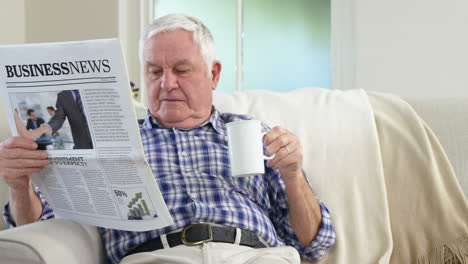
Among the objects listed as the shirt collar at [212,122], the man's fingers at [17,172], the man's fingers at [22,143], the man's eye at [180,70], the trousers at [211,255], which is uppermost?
the man's eye at [180,70]

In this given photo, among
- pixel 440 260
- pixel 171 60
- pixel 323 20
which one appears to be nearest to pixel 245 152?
pixel 171 60

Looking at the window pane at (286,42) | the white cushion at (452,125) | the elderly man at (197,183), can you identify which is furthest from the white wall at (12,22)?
the white cushion at (452,125)

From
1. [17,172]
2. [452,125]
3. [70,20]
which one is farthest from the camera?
[70,20]

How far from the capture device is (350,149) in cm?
156

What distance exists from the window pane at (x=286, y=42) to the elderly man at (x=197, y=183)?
2.53 meters

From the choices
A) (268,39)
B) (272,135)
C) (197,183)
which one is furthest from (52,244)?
(268,39)

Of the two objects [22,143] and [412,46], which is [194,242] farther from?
[412,46]

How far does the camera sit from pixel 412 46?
3652mm

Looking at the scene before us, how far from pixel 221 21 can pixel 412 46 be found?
1370mm

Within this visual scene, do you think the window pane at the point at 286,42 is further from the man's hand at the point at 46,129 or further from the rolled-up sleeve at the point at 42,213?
the man's hand at the point at 46,129

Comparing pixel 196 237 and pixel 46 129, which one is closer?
pixel 46 129

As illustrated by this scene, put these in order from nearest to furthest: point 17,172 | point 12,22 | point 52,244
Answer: point 52,244, point 17,172, point 12,22

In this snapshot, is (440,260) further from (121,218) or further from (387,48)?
(387,48)

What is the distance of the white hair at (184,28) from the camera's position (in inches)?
59.5
